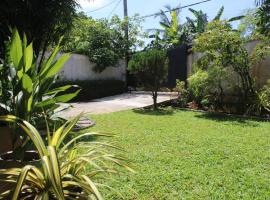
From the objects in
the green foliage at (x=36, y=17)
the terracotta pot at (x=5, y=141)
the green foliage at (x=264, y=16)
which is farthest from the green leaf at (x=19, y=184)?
the green foliage at (x=36, y=17)

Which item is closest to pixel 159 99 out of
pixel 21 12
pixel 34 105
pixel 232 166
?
pixel 21 12

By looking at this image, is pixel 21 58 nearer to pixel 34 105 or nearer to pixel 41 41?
pixel 34 105

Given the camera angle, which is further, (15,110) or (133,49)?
(133,49)

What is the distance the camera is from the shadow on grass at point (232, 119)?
8516 millimetres

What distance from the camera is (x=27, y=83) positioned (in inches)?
111

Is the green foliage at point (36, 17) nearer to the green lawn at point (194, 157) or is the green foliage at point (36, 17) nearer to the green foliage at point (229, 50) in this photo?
the green lawn at point (194, 157)

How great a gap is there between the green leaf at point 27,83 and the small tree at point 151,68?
9140mm

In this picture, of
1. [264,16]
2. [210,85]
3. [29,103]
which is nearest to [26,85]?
[29,103]

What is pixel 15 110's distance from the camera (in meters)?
2.98

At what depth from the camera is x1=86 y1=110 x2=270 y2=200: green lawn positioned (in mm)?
3756

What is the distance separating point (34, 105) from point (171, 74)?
11806 millimetres

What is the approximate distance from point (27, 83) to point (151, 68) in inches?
365

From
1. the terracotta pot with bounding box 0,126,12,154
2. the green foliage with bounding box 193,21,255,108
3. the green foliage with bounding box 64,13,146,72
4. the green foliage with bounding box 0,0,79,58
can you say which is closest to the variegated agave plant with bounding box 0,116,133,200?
the terracotta pot with bounding box 0,126,12,154

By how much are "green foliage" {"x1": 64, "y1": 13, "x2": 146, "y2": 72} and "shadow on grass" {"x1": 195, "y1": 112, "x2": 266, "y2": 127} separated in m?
7.14
